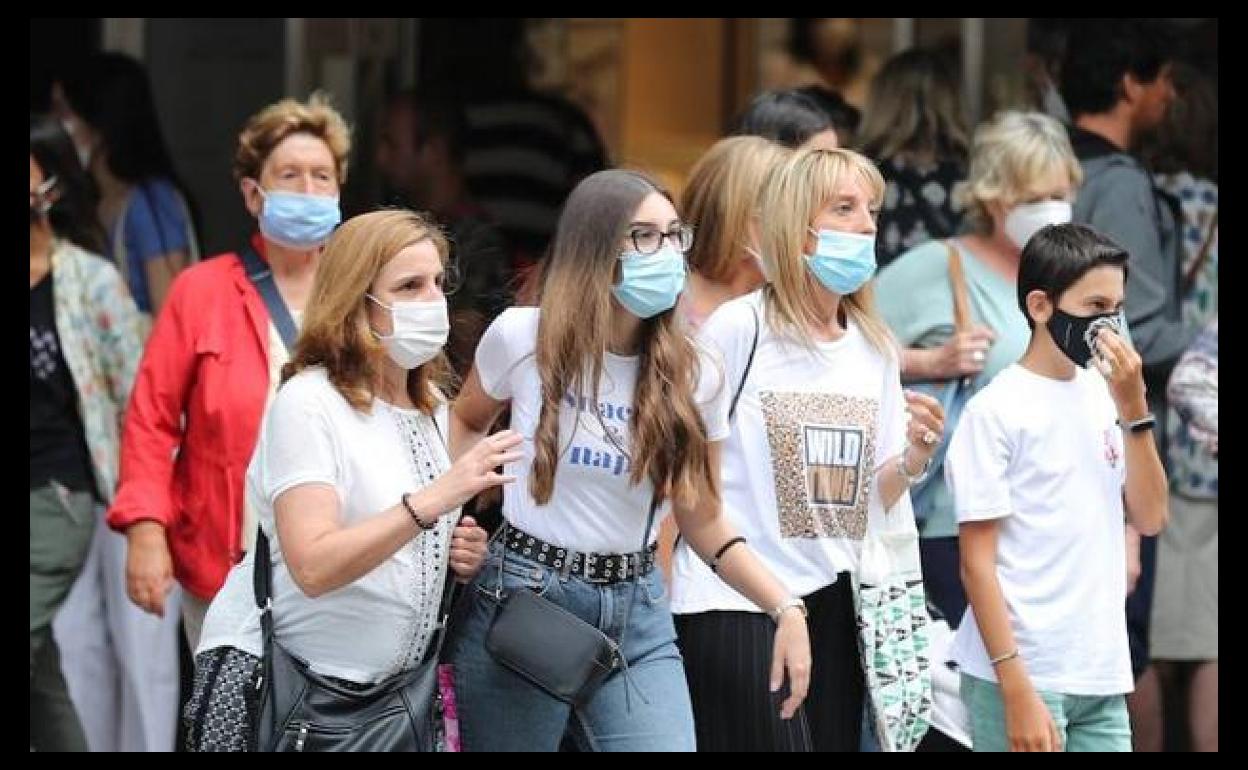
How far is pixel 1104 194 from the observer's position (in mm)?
7379

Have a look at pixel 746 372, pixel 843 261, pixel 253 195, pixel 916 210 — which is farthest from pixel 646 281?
pixel 916 210

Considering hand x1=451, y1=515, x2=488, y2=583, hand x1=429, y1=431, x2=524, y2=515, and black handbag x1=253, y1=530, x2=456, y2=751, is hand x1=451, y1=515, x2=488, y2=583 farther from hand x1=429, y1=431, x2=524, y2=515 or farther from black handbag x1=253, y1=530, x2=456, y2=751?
hand x1=429, y1=431, x2=524, y2=515

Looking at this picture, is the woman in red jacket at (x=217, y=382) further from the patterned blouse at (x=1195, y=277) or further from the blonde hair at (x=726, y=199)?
the patterned blouse at (x=1195, y=277)

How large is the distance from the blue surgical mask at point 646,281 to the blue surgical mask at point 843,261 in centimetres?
52

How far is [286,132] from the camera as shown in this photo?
650cm

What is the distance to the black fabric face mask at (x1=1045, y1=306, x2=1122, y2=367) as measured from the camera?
584cm

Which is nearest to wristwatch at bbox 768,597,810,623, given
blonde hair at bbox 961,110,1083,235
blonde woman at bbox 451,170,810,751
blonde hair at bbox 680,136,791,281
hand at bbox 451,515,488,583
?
blonde woman at bbox 451,170,810,751

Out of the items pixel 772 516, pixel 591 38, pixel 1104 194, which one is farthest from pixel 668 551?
pixel 591 38

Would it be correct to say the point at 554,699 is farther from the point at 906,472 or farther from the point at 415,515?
the point at 906,472

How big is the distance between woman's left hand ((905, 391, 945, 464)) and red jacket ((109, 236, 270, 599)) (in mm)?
1582

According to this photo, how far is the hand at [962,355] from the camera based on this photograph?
6.68 m

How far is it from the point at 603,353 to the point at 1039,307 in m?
1.11

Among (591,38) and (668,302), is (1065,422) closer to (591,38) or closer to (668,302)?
(668,302)

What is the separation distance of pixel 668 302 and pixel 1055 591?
112 cm
